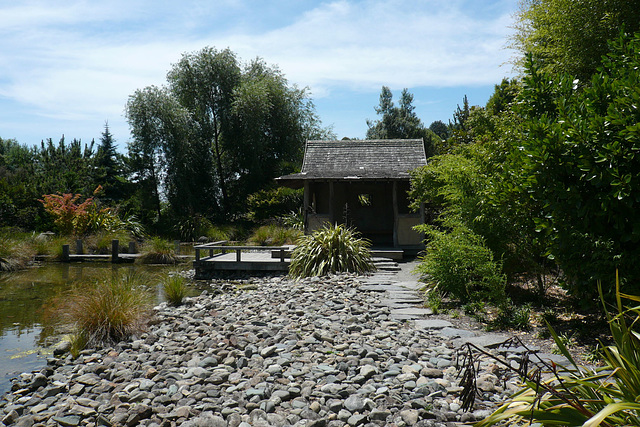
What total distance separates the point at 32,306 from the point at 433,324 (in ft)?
22.7

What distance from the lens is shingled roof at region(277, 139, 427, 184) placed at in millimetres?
12398

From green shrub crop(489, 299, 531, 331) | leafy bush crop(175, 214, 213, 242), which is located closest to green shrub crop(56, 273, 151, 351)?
green shrub crop(489, 299, 531, 331)

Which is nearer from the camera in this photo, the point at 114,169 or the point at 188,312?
the point at 188,312

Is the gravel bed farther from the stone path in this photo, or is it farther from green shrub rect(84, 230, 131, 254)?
green shrub rect(84, 230, 131, 254)

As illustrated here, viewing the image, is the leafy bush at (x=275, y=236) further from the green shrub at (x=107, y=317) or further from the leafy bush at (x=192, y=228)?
the green shrub at (x=107, y=317)

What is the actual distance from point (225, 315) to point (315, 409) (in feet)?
10.4

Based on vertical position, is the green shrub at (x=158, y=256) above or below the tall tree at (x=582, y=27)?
below

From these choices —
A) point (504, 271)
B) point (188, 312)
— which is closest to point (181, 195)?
point (188, 312)

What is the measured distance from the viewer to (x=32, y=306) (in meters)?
7.89

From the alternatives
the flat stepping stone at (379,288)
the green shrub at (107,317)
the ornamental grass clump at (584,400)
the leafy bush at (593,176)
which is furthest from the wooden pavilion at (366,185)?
the ornamental grass clump at (584,400)

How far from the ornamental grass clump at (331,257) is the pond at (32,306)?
2733 mm

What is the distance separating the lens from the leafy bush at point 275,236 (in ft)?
49.2

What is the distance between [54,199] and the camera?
17.7m

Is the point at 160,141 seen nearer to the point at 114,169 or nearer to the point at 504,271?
the point at 114,169
